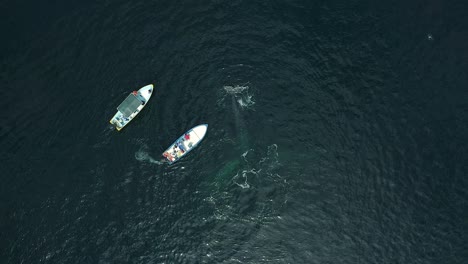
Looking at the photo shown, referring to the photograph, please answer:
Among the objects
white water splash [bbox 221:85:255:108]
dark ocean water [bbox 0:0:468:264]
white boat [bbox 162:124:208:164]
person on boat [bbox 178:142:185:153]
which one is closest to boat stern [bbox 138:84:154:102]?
dark ocean water [bbox 0:0:468:264]

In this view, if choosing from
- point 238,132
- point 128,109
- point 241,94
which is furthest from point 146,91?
point 238,132

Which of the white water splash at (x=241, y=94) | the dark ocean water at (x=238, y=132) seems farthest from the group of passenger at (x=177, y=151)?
the white water splash at (x=241, y=94)

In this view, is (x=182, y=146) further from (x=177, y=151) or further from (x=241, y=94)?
(x=241, y=94)

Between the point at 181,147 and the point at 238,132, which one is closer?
the point at 181,147

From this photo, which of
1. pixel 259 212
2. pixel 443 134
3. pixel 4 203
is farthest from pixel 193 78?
pixel 443 134

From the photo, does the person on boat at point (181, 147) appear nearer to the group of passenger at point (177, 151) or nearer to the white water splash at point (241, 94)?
the group of passenger at point (177, 151)

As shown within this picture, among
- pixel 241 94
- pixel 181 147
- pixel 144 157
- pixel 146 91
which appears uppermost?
pixel 146 91
